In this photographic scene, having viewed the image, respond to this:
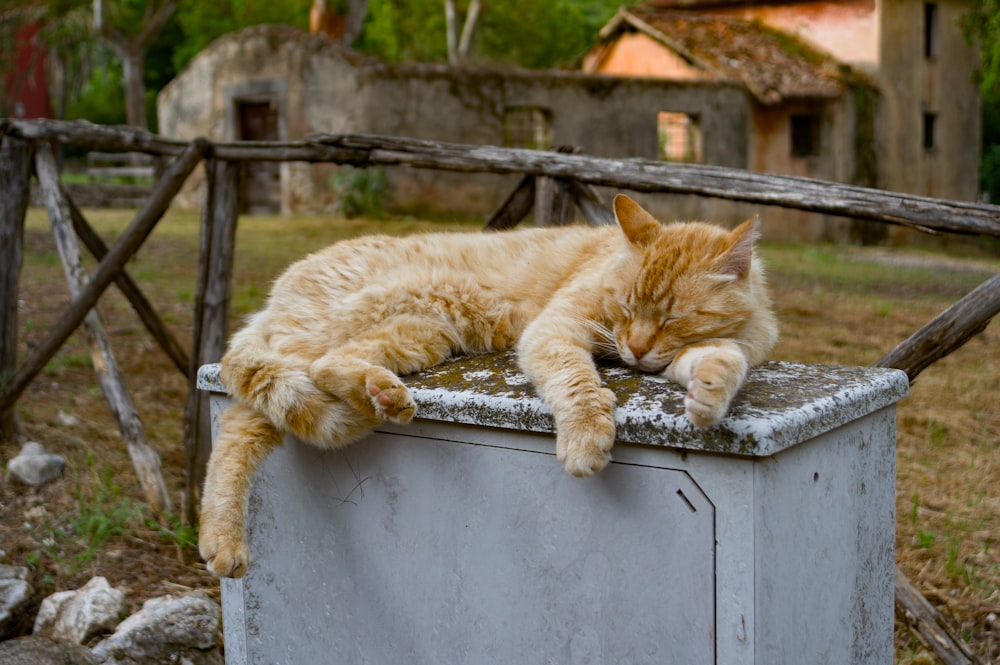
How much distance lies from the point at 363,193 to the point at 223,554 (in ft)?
43.9

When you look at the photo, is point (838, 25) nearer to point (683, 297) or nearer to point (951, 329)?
point (951, 329)

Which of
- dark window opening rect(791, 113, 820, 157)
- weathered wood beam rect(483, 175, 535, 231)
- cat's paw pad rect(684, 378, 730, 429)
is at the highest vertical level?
dark window opening rect(791, 113, 820, 157)

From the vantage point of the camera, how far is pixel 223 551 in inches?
89.5

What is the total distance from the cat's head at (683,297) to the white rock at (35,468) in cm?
322

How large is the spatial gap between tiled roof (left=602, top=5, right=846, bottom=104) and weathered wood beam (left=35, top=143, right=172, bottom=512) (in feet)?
47.3

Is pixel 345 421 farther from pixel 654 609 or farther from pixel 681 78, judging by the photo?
pixel 681 78

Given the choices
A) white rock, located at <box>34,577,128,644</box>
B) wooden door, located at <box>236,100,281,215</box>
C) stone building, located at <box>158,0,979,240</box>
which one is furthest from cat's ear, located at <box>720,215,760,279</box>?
wooden door, located at <box>236,100,281,215</box>

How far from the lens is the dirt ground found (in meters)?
3.72

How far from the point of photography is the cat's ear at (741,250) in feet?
7.78

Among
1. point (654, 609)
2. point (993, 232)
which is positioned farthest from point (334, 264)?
point (993, 232)

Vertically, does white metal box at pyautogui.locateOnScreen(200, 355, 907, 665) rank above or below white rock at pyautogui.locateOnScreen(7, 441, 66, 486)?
above

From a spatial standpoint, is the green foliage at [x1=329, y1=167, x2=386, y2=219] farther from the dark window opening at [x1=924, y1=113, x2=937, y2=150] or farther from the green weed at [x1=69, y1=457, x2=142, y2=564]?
the dark window opening at [x1=924, y1=113, x2=937, y2=150]

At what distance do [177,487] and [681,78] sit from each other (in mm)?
14977

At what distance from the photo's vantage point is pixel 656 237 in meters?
2.63
